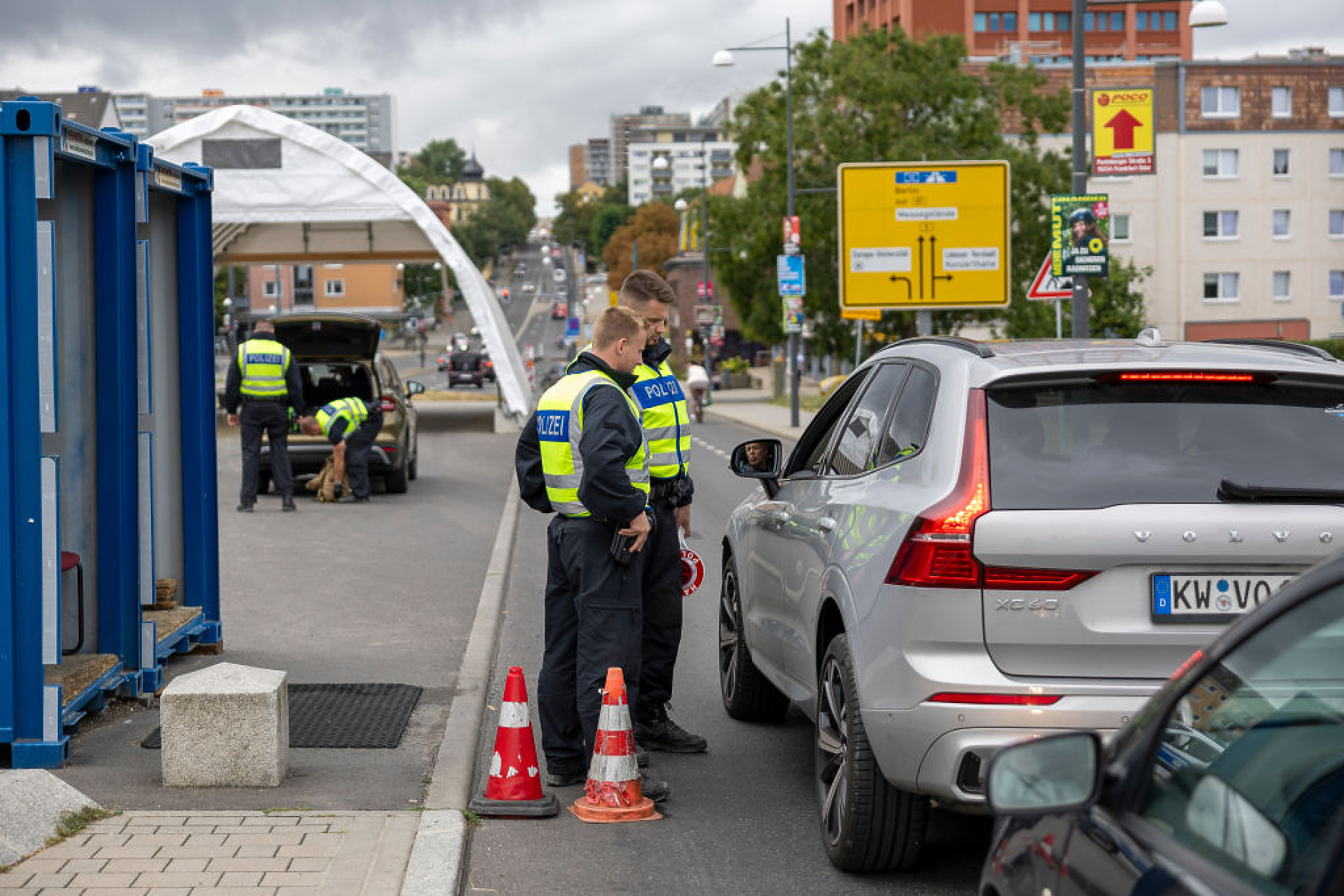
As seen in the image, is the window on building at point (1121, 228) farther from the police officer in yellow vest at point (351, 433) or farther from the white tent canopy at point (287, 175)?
the police officer in yellow vest at point (351, 433)

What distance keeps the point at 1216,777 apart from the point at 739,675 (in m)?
5.48

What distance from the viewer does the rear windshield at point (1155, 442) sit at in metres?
4.82

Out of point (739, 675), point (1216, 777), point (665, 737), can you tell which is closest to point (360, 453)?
point (739, 675)

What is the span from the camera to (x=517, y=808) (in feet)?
20.5

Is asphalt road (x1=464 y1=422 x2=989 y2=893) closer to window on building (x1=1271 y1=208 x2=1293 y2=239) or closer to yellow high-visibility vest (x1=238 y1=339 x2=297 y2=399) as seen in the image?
yellow high-visibility vest (x1=238 y1=339 x2=297 y2=399)

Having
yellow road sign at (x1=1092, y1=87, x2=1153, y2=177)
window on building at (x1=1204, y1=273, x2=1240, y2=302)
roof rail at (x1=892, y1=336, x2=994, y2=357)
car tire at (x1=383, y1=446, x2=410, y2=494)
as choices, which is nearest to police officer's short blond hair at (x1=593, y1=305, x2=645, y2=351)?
roof rail at (x1=892, y1=336, x2=994, y2=357)

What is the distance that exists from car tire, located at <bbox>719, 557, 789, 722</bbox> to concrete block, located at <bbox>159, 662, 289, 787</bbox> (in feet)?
7.21

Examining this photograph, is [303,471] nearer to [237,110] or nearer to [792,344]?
[237,110]

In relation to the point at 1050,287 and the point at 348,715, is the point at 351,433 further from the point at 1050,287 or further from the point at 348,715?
the point at 348,715

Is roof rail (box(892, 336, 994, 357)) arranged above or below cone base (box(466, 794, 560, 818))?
A: above

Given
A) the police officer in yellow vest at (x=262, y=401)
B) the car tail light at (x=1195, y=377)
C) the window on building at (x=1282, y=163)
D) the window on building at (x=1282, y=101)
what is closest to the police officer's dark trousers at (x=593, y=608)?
the car tail light at (x=1195, y=377)

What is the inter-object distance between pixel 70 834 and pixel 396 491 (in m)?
15.2

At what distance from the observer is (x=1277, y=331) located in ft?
228

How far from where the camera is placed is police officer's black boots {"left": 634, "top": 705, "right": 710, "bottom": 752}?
288 inches
